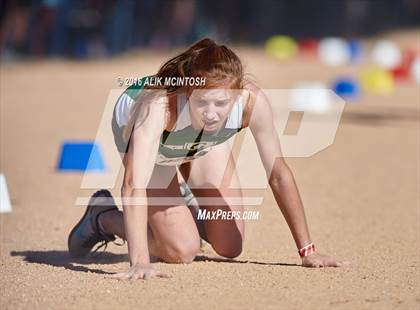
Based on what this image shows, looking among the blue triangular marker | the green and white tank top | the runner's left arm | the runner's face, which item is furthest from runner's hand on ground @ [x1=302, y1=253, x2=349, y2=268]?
the blue triangular marker

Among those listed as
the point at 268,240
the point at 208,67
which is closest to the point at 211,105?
the point at 208,67

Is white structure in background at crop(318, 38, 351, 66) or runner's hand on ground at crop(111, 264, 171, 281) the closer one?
runner's hand on ground at crop(111, 264, 171, 281)

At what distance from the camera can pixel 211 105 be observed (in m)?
5.34

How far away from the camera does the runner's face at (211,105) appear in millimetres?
5324

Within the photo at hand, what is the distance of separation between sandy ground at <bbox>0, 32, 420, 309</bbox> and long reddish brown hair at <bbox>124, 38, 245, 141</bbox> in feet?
3.17

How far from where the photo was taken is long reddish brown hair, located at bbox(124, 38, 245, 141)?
534cm

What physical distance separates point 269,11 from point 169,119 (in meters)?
27.2

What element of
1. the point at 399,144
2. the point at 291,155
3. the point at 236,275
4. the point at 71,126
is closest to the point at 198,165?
the point at 236,275

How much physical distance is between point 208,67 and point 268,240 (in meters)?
1.83

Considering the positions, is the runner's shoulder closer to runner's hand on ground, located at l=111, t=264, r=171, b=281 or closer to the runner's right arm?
the runner's right arm

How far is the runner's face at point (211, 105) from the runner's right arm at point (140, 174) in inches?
6.9

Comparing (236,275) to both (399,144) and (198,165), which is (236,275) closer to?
(198,165)

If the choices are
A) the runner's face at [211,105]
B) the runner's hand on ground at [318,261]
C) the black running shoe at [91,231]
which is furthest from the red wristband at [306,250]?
the black running shoe at [91,231]

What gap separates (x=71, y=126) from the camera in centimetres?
1379
